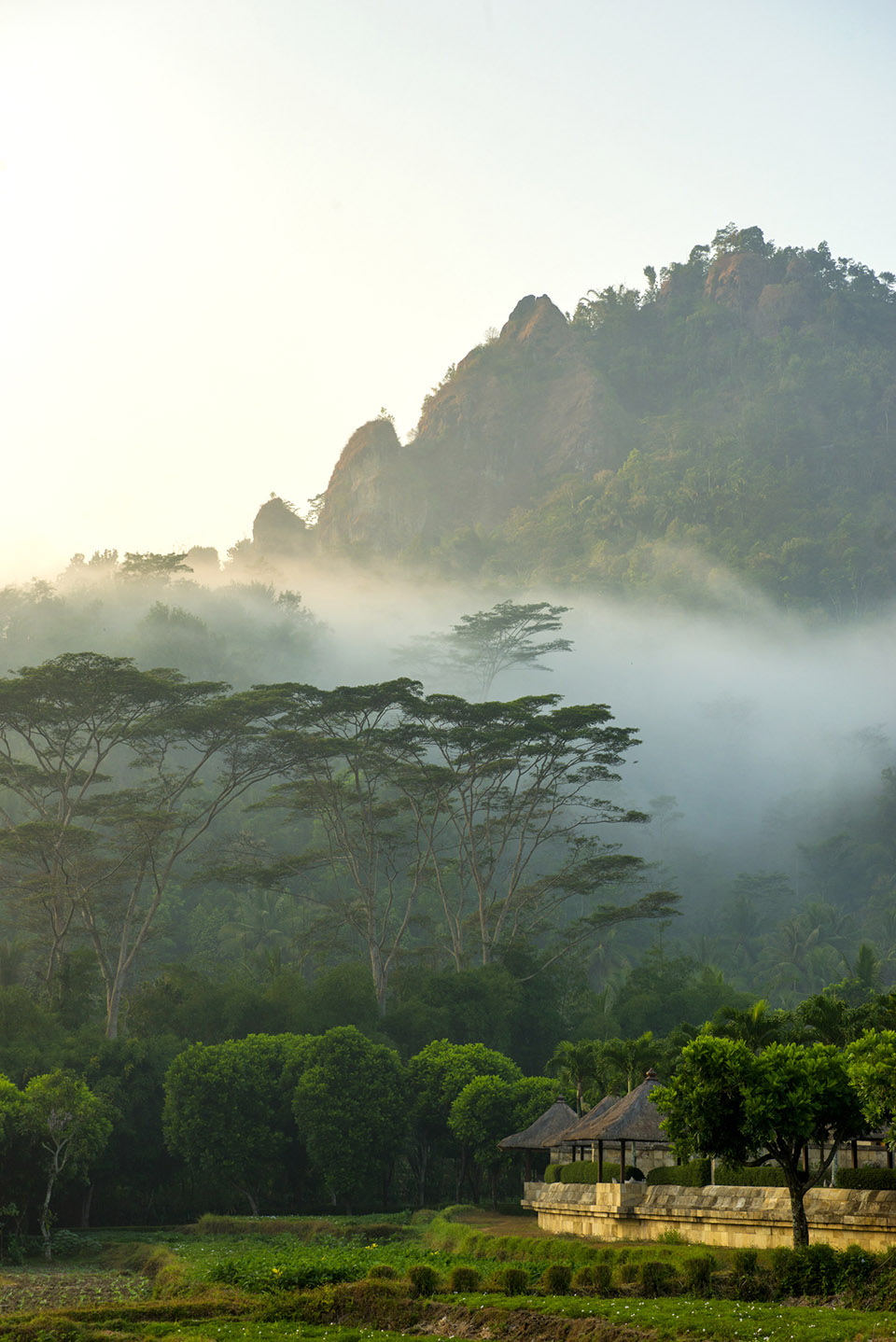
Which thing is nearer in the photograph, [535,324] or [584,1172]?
[584,1172]

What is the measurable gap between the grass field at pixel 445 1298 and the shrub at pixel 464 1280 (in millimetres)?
36

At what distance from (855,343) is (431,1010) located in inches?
5572

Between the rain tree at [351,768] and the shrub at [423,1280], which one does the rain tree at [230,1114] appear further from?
the shrub at [423,1280]

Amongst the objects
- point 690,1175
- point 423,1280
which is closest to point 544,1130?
point 690,1175

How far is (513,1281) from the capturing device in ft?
80.8

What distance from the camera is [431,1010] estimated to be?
58.0m

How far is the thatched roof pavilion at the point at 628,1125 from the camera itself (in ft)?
104

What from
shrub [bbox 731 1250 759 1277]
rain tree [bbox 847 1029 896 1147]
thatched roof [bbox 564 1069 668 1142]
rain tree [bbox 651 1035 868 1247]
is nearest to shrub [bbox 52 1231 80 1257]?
thatched roof [bbox 564 1069 668 1142]

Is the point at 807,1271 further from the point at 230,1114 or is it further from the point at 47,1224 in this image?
the point at 230,1114

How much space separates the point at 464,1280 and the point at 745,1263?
20.5 feet

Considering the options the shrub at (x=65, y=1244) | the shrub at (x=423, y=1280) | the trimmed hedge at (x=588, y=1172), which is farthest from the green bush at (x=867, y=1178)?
the shrub at (x=65, y=1244)

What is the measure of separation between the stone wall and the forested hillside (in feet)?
350

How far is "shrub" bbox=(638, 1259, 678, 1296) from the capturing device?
74.8 ft

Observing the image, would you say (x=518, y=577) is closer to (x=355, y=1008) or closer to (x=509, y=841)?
(x=509, y=841)
